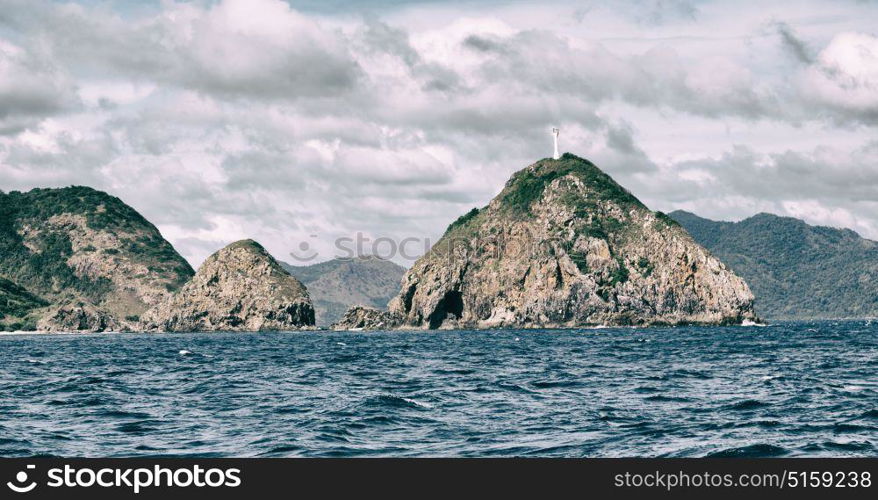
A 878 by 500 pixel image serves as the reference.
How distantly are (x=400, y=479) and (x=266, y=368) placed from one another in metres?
61.6

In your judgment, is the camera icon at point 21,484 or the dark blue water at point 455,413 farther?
the dark blue water at point 455,413

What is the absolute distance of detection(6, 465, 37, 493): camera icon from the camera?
63.5 ft

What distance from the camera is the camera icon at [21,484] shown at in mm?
19344

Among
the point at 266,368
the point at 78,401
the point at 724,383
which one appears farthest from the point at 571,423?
the point at 266,368

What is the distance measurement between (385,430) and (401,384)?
22.1 meters

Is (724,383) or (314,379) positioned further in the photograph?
(314,379)

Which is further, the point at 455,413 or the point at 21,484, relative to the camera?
the point at 455,413

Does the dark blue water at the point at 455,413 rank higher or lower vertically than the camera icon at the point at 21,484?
lower

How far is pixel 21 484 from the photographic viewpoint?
64.3 feet

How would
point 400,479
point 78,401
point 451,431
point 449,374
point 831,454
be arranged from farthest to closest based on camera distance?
point 449,374 → point 78,401 → point 451,431 → point 831,454 → point 400,479

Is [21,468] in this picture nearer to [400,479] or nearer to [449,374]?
[400,479]

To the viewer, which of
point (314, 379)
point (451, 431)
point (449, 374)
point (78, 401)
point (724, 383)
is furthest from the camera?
point (449, 374)

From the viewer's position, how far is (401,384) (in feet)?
192

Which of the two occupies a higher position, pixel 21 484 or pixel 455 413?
pixel 21 484
